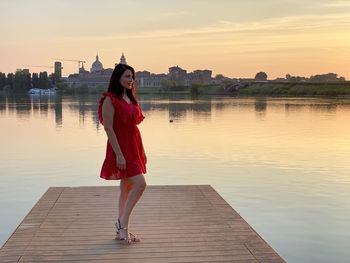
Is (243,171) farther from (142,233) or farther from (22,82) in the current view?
(22,82)

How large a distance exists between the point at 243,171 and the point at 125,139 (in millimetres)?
8169

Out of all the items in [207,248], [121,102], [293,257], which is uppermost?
[121,102]

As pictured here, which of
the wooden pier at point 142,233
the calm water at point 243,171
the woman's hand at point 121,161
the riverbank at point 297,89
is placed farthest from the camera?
the riverbank at point 297,89

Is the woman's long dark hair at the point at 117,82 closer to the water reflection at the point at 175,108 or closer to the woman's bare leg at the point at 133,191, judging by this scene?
the woman's bare leg at the point at 133,191

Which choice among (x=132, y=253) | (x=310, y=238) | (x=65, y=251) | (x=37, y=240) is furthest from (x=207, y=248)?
(x=310, y=238)

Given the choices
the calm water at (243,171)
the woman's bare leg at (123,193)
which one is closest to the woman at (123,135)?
the woman's bare leg at (123,193)

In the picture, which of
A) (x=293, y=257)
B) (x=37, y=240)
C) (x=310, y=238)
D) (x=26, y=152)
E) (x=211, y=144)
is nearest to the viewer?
(x=37, y=240)

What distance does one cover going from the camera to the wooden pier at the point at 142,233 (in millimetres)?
5336

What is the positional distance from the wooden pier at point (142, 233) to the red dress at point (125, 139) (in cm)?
83

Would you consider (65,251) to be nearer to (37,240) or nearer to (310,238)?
(37,240)

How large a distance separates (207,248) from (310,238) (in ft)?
9.39

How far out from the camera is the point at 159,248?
5.59 meters

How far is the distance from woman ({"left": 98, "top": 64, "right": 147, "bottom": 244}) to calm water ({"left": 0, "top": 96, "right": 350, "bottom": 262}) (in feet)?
8.58

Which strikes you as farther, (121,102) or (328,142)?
(328,142)
